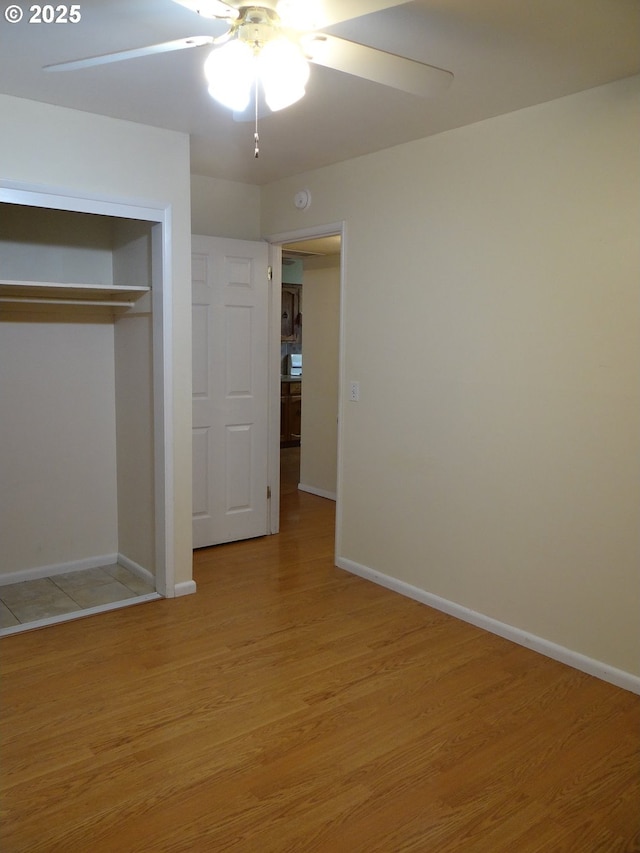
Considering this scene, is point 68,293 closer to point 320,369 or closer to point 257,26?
point 257,26

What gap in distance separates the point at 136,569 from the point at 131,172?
7.27 feet

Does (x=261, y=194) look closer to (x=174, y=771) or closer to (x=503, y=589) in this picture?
(x=503, y=589)

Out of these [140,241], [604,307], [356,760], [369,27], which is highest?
[369,27]

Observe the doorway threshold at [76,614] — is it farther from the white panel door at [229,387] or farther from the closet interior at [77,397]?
the white panel door at [229,387]

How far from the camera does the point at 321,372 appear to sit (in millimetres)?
6188

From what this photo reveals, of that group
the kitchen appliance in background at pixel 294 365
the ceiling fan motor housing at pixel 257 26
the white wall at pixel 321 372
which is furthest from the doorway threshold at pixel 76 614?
the kitchen appliance in background at pixel 294 365

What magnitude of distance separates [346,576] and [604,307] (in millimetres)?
2161

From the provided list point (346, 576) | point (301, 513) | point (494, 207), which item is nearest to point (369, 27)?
point (494, 207)

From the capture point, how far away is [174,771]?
2.32 meters

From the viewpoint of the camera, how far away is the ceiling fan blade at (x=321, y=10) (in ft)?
5.63

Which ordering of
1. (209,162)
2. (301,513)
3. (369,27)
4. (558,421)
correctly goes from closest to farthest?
1. (369,27)
2. (558,421)
3. (209,162)
4. (301,513)

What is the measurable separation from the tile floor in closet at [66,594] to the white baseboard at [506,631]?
4.17 feet

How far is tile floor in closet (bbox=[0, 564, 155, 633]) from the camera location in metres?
3.49

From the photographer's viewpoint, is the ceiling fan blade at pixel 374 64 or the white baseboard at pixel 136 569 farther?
the white baseboard at pixel 136 569
